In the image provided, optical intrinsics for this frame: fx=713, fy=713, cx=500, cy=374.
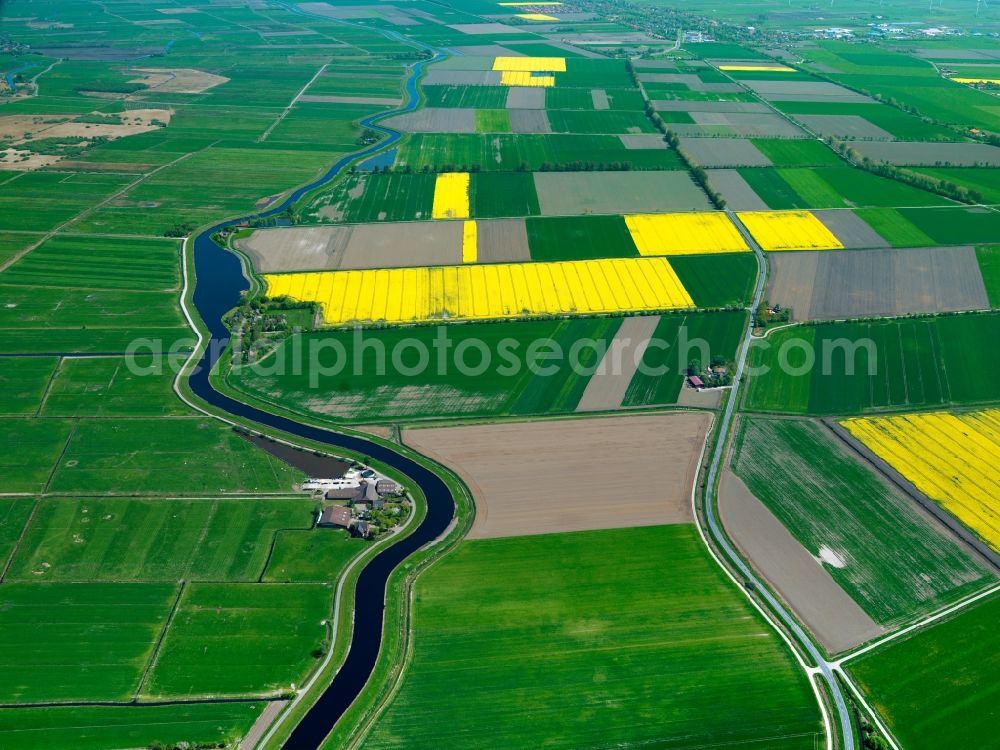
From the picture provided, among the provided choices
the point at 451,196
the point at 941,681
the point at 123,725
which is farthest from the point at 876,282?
the point at 123,725

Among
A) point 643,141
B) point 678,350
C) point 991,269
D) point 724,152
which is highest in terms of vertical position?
point 643,141

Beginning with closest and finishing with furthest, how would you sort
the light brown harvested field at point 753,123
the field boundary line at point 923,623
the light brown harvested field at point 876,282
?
1. the field boundary line at point 923,623
2. the light brown harvested field at point 876,282
3. the light brown harvested field at point 753,123

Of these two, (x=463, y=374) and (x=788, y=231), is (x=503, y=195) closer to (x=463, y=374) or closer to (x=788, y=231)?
(x=788, y=231)

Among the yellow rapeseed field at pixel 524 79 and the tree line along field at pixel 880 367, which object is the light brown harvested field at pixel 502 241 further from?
the yellow rapeseed field at pixel 524 79

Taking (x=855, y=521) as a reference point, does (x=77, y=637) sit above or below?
below

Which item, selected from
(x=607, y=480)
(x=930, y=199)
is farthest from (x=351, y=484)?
(x=930, y=199)

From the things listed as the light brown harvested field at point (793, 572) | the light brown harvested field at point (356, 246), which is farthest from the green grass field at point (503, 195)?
the light brown harvested field at point (793, 572)

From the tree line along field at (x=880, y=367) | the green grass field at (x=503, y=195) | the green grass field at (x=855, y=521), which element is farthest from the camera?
the green grass field at (x=503, y=195)
